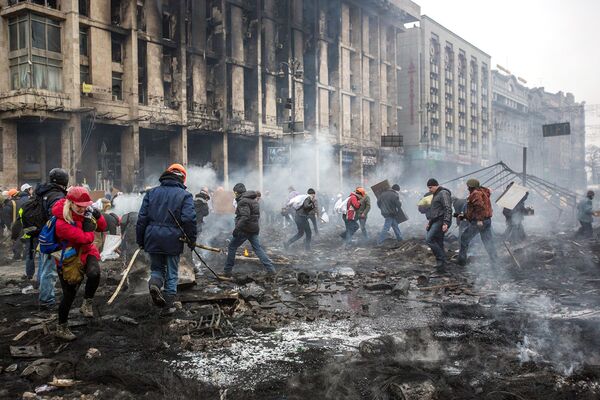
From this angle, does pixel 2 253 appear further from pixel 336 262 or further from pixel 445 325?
pixel 445 325

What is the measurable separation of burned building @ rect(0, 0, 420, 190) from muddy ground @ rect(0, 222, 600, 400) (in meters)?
16.8

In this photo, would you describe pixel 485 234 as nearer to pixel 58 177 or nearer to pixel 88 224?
pixel 88 224

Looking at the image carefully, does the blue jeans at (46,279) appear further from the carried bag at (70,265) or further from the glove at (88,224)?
the glove at (88,224)

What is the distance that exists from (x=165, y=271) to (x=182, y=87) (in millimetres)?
23787

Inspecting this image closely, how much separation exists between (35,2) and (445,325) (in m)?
24.6

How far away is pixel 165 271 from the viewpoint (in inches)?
234

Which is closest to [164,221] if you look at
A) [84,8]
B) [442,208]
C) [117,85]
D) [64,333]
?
[64,333]

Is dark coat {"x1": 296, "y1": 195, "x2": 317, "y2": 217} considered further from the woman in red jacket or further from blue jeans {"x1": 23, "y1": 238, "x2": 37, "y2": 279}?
the woman in red jacket

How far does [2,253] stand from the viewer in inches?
547

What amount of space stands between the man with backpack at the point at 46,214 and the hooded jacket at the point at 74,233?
1.24m

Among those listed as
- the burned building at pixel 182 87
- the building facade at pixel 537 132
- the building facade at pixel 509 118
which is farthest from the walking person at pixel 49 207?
the building facade at pixel 537 132

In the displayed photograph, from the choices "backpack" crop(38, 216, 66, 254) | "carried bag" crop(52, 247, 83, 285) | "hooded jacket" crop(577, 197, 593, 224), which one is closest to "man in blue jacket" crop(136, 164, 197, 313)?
"carried bag" crop(52, 247, 83, 285)

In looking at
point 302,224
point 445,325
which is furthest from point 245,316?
point 302,224

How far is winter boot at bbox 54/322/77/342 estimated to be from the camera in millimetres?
4957
